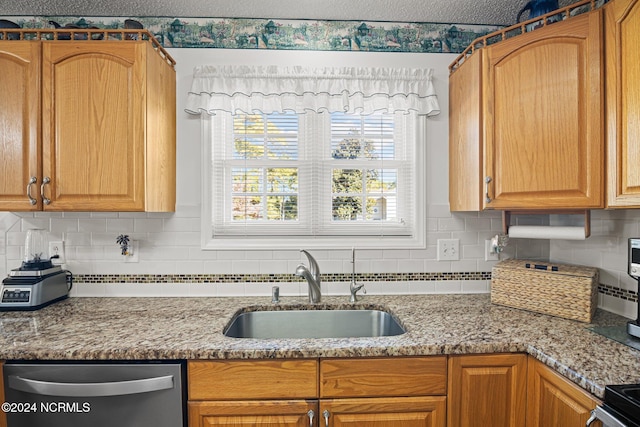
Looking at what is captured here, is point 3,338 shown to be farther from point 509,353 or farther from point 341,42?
point 341,42

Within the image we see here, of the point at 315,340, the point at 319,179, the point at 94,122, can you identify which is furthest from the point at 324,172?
the point at 94,122

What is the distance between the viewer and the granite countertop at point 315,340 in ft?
3.96

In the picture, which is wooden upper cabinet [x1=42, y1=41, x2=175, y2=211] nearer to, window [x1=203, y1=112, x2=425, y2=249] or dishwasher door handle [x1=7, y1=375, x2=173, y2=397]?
window [x1=203, y1=112, x2=425, y2=249]

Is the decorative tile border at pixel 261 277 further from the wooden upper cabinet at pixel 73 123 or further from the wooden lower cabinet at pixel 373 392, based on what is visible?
the wooden lower cabinet at pixel 373 392

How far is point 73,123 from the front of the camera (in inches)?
64.2

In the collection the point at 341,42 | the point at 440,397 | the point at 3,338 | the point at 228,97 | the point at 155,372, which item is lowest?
the point at 440,397

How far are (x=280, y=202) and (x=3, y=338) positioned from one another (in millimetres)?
1342

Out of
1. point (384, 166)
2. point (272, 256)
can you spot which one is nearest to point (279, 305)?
point (272, 256)

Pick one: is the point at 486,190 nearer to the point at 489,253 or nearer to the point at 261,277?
the point at 489,253

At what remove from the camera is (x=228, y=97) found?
196 cm

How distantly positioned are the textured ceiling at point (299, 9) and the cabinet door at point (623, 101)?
0.71m

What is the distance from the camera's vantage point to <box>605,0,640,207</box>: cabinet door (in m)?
1.25

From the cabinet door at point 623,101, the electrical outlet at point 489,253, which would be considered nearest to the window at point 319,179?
the electrical outlet at point 489,253

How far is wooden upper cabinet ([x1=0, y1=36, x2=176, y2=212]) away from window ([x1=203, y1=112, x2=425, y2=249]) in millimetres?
509
